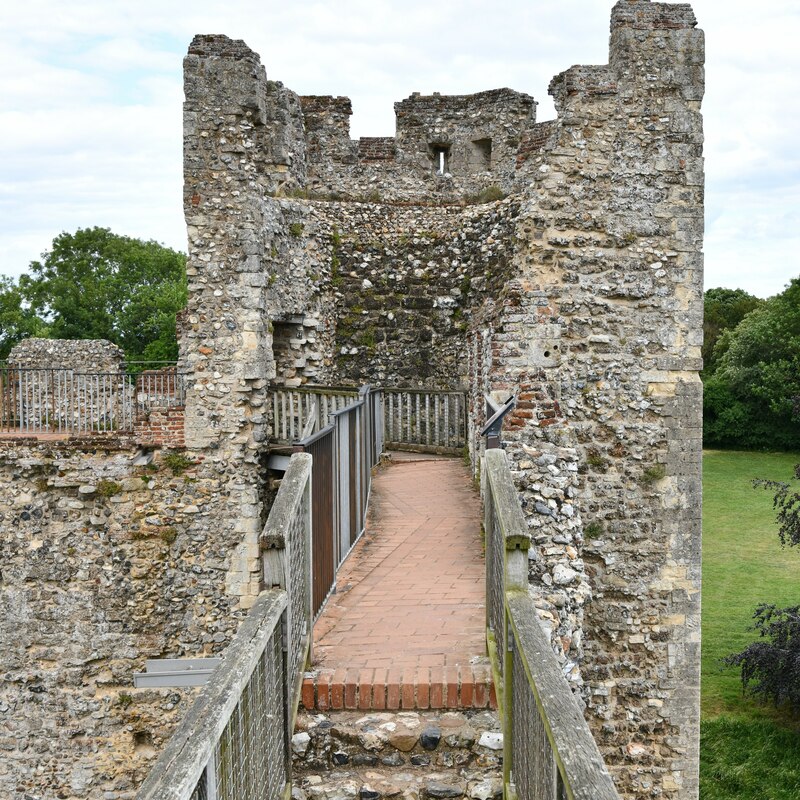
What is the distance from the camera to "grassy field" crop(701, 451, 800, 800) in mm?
11406

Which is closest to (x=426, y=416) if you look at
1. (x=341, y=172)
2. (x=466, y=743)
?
(x=341, y=172)

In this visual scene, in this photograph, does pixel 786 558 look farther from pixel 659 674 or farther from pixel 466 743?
pixel 466 743

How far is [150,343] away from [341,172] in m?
21.1

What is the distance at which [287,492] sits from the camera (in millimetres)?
4230

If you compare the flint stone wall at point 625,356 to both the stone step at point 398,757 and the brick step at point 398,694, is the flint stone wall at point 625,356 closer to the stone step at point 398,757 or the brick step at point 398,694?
the brick step at point 398,694

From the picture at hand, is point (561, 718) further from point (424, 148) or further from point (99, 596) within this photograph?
point (424, 148)

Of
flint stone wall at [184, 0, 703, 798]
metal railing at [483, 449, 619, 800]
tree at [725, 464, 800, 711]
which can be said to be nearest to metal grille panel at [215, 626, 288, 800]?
metal railing at [483, 449, 619, 800]

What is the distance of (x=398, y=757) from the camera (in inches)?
156

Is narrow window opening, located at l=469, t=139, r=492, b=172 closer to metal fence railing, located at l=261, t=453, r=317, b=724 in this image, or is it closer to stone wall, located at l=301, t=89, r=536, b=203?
stone wall, located at l=301, t=89, r=536, b=203

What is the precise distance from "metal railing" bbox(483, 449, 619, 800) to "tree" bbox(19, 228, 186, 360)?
3047 centimetres

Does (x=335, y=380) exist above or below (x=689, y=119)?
below

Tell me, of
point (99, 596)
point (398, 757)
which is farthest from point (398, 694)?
point (99, 596)

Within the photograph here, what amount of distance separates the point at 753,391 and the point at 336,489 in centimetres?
3228

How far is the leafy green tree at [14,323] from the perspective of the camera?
33.1 metres
